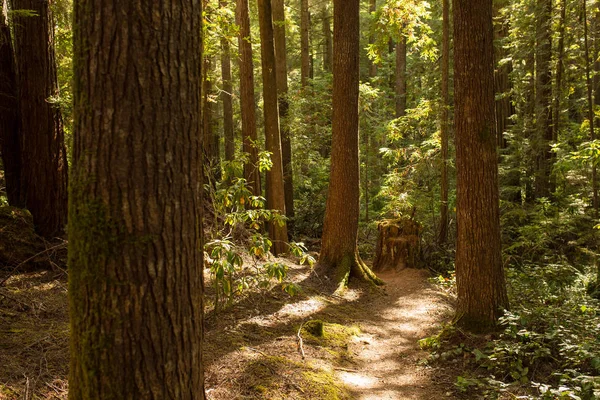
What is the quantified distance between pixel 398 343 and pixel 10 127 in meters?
6.76

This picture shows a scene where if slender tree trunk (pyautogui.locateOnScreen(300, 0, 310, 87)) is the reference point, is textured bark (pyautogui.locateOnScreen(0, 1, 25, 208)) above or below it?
below

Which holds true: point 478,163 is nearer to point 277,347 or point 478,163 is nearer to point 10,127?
point 277,347

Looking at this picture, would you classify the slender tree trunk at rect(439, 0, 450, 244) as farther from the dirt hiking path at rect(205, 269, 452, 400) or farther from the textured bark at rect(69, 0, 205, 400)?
the textured bark at rect(69, 0, 205, 400)

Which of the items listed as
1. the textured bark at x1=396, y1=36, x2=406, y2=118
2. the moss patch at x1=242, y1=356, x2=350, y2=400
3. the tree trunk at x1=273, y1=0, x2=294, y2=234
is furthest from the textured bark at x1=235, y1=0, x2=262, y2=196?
the textured bark at x1=396, y1=36, x2=406, y2=118

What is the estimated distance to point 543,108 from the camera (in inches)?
551

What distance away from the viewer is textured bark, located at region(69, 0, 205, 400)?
231 centimetres

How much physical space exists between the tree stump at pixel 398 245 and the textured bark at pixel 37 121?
7.84 m

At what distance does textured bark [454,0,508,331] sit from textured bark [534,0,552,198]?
28.6ft

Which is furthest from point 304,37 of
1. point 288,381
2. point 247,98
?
point 288,381

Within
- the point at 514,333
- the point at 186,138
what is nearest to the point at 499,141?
the point at 514,333


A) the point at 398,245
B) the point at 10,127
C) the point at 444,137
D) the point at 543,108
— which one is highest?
the point at 543,108

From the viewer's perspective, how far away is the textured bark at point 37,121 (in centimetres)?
698

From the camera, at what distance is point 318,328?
6352mm

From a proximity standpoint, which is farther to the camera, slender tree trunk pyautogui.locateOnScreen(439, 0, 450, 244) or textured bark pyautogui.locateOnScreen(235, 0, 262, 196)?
slender tree trunk pyautogui.locateOnScreen(439, 0, 450, 244)
